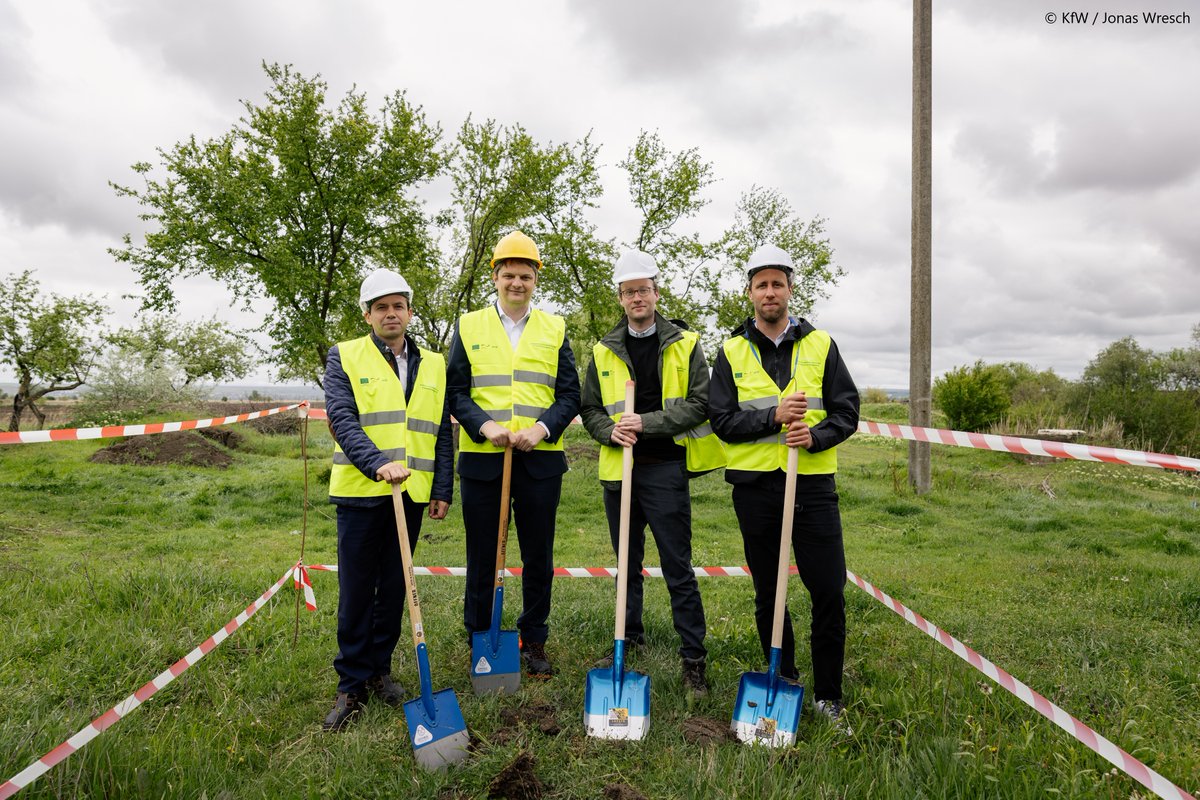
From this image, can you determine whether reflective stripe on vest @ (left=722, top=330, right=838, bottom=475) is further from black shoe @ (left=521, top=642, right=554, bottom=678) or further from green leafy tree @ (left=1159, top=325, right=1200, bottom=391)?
green leafy tree @ (left=1159, top=325, right=1200, bottom=391)

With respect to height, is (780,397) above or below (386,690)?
above

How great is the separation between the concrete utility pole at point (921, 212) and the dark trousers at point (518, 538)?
7.46m

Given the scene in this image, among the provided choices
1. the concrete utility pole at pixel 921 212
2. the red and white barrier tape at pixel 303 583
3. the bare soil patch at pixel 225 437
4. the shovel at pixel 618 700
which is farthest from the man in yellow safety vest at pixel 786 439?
the bare soil patch at pixel 225 437

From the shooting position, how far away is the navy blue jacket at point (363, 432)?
11.0 ft

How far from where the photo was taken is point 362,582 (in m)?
3.48

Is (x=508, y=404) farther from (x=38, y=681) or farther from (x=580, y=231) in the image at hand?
(x=580, y=231)

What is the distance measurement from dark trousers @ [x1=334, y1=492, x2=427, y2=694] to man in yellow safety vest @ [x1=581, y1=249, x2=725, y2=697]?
4.03 ft

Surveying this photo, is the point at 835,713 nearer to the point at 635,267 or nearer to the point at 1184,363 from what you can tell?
the point at 635,267

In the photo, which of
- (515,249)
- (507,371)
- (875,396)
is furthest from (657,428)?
(875,396)

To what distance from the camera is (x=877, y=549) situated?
7.54m

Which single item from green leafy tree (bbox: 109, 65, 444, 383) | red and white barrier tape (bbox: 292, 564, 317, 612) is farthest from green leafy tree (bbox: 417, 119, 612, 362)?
red and white barrier tape (bbox: 292, 564, 317, 612)

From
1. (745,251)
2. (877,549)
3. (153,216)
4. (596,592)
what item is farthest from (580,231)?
(596,592)

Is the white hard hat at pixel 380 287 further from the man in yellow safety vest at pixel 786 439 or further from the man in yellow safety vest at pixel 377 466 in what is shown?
the man in yellow safety vest at pixel 786 439

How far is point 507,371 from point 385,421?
0.74 meters
